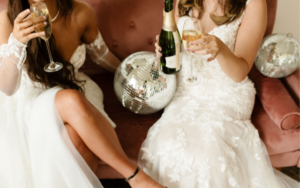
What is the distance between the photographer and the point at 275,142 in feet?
4.00

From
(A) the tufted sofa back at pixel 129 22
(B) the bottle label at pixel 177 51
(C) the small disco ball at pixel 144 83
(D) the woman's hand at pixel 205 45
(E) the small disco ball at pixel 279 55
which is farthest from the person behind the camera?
(A) the tufted sofa back at pixel 129 22

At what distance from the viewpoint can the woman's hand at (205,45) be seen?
0.88 meters

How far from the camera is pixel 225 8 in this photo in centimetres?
121

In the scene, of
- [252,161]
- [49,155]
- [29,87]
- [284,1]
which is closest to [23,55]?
[29,87]

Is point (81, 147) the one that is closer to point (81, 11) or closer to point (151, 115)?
point (151, 115)

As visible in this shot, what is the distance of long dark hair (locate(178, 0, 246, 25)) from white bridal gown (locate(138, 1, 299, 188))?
0.11 feet

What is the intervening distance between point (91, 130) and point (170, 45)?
1.80 ft

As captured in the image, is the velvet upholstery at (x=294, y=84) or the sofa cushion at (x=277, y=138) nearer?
the sofa cushion at (x=277, y=138)

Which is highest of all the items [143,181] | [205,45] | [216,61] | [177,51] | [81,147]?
[205,45]

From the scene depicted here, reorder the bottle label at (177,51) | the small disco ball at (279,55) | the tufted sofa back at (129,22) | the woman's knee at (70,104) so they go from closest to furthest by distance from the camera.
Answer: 1. the woman's knee at (70,104)
2. the bottle label at (177,51)
3. the small disco ball at (279,55)
4. the tufted sofa back at (129,22)

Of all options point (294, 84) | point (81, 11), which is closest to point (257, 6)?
point (294, 84)

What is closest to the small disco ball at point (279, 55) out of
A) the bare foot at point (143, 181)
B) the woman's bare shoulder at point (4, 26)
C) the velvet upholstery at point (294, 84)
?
the velvet upholstery at point (294, 84)

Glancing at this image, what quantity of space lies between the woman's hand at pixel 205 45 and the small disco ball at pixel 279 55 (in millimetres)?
571

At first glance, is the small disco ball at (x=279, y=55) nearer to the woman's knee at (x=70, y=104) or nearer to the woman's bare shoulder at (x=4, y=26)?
the woman's knee at (x=70, y=104)
